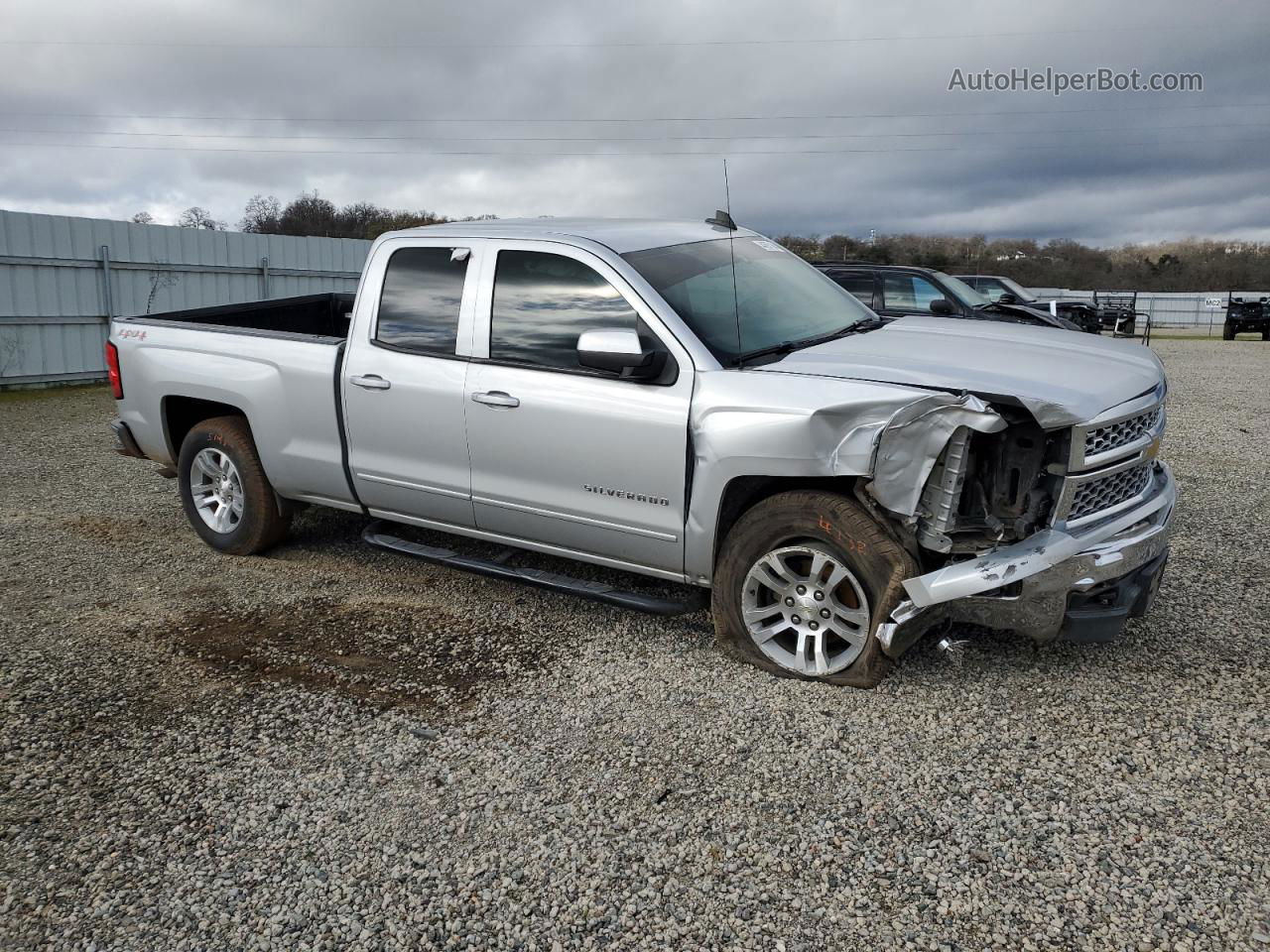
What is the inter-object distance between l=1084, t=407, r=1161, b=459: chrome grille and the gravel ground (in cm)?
104

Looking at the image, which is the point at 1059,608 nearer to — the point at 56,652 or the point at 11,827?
the point at 11,827

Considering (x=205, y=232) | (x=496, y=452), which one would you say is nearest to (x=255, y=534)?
(x=496, y=452)

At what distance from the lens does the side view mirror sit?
13.7 feet

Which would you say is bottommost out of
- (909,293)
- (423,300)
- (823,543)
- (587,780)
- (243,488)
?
(587,780)

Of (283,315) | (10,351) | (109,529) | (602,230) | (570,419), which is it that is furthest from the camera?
(10,351)

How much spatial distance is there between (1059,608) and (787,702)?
1113mm

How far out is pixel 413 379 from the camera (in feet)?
16.3

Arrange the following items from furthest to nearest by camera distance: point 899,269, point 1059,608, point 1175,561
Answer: point 899,269 < point 1175,561 < point 1059,608

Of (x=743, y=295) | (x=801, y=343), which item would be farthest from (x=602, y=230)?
(x=801, y=343)

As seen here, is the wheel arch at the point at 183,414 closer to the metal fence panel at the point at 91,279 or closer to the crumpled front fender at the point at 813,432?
the crumpled front fender at the point at 813,432

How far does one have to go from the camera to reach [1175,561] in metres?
5.70

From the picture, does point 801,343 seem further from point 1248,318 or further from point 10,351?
point 1248,318

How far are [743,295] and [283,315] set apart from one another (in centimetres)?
380

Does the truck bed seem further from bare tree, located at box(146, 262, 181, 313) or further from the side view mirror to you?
bare tree, located at box(146, 262, 181, 313)
